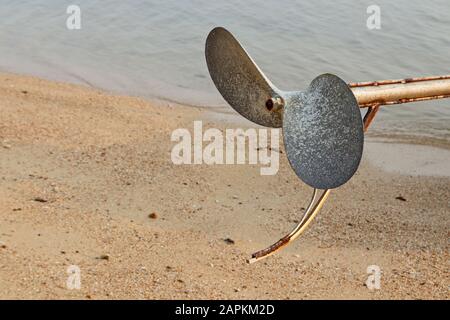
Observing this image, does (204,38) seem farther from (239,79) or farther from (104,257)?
(239,79)

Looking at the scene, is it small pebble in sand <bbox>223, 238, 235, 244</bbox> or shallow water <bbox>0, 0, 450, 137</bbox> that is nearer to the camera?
small pebble in sand <bbox>223, 238, 235, 244</bbox>

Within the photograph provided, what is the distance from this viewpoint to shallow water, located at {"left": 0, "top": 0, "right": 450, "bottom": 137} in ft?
35.4

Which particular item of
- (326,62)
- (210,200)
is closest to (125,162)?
(210,200)

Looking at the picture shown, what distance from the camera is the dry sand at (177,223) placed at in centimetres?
496

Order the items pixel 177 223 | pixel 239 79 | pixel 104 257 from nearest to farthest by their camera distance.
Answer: pixel 239 79
pixel 104 257
pixel 177 223

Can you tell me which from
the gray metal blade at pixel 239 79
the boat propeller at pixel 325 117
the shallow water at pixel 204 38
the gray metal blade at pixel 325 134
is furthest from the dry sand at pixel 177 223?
the gray metal blade at pixel 325 134

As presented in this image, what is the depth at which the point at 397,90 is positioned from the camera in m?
2.01

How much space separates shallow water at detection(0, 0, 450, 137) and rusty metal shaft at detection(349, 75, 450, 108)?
7436mm

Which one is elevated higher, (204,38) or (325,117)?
(325,117)

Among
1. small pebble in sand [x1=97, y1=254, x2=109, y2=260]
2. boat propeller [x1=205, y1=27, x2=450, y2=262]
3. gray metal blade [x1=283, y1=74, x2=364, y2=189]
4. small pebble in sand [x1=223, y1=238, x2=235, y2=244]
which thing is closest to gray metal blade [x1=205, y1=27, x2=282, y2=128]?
boat propeller [x1=205, y1=27, x2=450, y2=262]

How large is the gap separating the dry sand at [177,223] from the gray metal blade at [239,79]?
9.08ft

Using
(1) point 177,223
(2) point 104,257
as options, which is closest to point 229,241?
(1) point 177,223

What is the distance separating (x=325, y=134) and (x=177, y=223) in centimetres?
423

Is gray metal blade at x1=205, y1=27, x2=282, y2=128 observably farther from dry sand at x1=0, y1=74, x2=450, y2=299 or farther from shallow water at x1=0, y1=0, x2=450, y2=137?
shallow water at x1=0, y1=0, x2=450, y2=137
